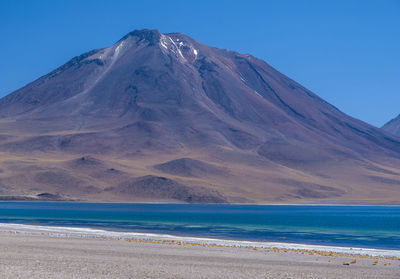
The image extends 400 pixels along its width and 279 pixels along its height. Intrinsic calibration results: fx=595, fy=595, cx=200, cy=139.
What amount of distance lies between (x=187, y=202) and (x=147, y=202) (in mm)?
9376

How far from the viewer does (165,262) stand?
26031mm

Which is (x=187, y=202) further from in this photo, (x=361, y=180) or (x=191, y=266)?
(x=191, y=266)

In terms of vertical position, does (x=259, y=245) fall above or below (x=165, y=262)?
above

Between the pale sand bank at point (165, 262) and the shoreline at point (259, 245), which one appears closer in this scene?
the pale sand bank at point (165, 262)

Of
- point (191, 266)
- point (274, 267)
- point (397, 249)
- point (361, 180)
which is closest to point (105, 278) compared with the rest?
point (191, 266)

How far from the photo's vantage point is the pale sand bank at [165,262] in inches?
874

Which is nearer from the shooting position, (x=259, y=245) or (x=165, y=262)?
(x=165, y=262)

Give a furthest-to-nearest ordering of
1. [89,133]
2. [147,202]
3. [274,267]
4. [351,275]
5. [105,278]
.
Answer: [89,133], [147,202], [274,267], [351,275], [105,278]

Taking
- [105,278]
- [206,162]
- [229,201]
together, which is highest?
[206,162]

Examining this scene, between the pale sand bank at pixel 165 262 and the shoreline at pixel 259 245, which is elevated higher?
the shoreline at pixel 259 245

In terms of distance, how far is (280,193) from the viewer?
6122 inches

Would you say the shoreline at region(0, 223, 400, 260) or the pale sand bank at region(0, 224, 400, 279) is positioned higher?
the shoreline at region(0, 223, 400, 260)

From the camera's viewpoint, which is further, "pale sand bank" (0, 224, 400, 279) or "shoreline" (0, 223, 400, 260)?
"shoreline" (0, 223, 400, 260)

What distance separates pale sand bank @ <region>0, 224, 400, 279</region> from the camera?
22.2m
